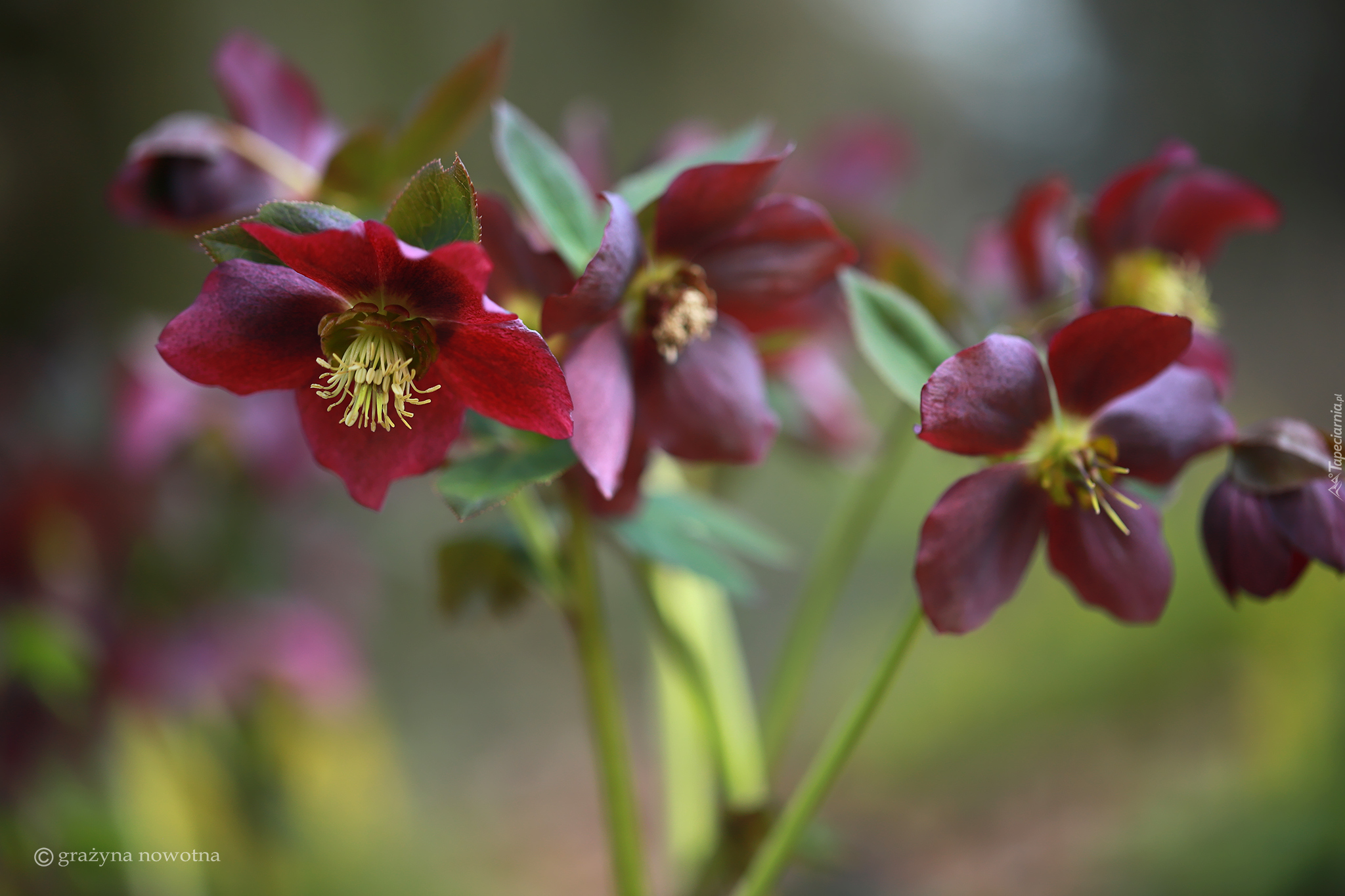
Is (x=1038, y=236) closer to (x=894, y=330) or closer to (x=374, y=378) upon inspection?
(x=894, y=330)

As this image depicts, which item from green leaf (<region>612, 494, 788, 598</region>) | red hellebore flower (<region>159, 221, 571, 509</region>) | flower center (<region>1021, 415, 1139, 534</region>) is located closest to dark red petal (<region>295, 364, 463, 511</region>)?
red hellebore flower (<region>159, 221, 571, 509</region>)

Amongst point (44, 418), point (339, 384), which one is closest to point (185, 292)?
point (44, 418)

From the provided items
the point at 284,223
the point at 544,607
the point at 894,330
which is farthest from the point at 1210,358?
the point at 544,607

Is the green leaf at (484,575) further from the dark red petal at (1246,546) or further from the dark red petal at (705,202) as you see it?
the dark red petal at (1246,546)

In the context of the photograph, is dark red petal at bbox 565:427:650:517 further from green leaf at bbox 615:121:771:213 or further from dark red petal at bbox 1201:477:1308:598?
dark red petal at bbox 1201:477:1308:598

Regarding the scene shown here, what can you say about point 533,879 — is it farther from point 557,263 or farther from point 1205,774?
point 557,263

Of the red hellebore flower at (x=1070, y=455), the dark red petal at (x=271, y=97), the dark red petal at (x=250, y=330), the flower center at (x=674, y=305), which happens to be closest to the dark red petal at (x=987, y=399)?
the red hellebore flower at (x=1070, y=455)
